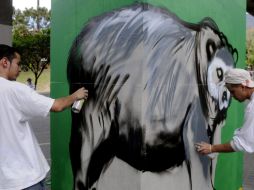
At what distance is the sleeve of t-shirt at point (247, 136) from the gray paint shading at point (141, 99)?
61cm

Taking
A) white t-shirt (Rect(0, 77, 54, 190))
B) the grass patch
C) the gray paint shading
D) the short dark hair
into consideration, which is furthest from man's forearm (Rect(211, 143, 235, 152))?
the grass patch

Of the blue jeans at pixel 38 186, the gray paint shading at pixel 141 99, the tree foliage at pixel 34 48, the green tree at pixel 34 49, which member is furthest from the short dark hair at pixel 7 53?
the green tree at pixel 34 49

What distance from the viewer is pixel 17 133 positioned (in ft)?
10.6

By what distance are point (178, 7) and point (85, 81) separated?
1110mm

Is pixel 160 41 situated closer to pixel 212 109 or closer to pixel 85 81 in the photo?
pixel 85 81

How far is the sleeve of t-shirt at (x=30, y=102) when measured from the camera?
10.5 ft

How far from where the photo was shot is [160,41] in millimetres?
3723

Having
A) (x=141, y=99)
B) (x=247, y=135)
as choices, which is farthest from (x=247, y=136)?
(x=141, y=99)

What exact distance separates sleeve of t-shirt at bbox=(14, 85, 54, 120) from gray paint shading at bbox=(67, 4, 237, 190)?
2.60 ft

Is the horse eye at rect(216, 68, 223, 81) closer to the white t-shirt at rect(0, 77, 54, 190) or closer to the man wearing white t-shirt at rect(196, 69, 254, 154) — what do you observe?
the man wearing white t-shirt at rect(196, 69, 254, 154)

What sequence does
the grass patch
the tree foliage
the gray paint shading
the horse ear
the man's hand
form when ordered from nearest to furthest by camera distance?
the man's hand < the gray paint shading < the horse ear < the tree foliage < the grass patch

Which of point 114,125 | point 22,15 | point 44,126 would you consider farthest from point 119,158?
point 22,15

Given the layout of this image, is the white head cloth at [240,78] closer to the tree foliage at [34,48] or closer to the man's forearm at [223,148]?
the man's forearm at [223,148]

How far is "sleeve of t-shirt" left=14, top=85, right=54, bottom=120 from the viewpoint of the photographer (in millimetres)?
3191
